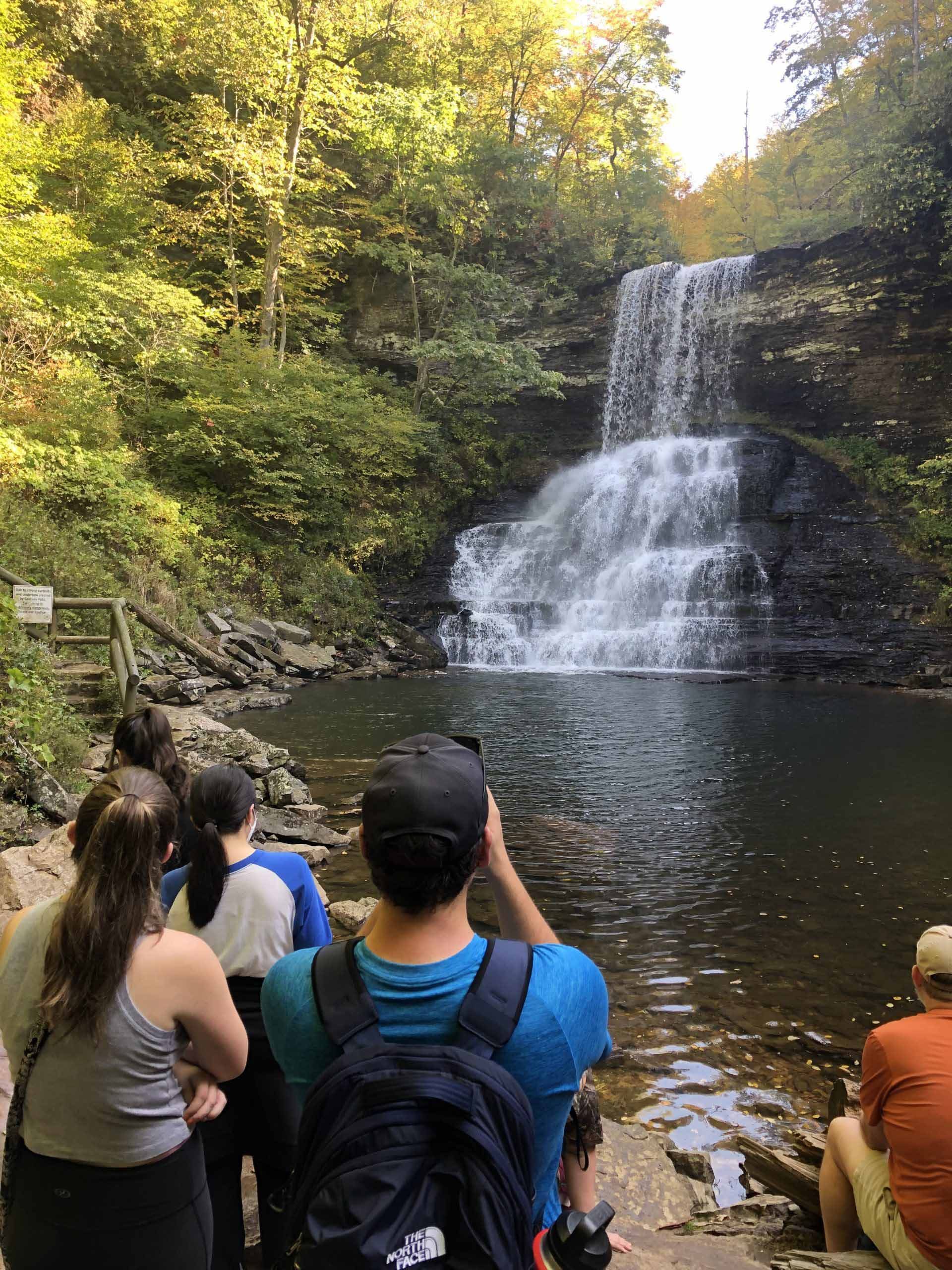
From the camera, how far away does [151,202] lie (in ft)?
68.6

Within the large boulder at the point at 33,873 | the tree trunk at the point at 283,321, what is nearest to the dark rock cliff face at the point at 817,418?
the tree trunk at the point at 283,321

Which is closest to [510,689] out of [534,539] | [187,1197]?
[534,539]

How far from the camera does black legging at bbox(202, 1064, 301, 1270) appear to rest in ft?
6.72

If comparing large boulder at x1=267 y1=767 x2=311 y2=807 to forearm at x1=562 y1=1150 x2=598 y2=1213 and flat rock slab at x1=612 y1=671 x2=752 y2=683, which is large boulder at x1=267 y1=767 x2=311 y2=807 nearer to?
forearm at x1=562 y1=1150 x2=598 y2=1213

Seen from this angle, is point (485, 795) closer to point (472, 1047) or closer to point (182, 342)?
point (472, 1047)

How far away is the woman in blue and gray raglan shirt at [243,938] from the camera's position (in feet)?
6.81

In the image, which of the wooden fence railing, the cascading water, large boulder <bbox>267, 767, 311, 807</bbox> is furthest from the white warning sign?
the cascading water

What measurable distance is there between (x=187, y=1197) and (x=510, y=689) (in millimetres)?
14465

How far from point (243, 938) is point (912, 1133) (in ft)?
6.13

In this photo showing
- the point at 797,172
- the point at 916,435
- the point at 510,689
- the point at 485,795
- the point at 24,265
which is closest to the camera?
the point at 485,795

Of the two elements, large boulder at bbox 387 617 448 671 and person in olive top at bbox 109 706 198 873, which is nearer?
person in olive top at bbox 109 706 198 873

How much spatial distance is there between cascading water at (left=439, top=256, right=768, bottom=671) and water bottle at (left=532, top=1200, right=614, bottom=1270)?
62.4 feet

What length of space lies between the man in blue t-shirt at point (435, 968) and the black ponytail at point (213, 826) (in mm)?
932

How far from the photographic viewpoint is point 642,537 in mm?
23781
